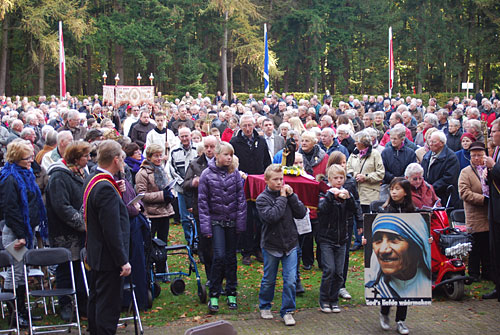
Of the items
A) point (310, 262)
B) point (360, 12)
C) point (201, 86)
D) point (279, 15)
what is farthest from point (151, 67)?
point (310, 262)

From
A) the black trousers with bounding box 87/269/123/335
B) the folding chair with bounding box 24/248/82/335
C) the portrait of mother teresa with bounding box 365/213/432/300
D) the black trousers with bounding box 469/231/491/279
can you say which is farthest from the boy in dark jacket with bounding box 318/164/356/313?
the folding chair with bounding box 24/248/82/335

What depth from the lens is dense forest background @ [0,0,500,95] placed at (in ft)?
145

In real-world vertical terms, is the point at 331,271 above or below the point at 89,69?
below

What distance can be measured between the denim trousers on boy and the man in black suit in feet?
5.77

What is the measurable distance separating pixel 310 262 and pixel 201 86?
1527 inches

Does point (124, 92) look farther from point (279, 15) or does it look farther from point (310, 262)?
point (279, 15)

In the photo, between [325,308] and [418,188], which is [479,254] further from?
[325,308]

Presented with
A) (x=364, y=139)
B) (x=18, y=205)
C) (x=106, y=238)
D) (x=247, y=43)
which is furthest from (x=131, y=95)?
(x=247, y=43)

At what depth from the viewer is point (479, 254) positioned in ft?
27.2

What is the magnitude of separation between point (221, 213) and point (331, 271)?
150 cm

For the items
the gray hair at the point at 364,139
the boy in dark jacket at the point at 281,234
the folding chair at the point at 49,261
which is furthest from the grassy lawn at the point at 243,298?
the gray hair at the point at 364,139

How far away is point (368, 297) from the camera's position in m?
6.30

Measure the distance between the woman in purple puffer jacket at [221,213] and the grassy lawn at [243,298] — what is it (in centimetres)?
25

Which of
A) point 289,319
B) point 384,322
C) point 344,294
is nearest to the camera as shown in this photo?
point 384,322
